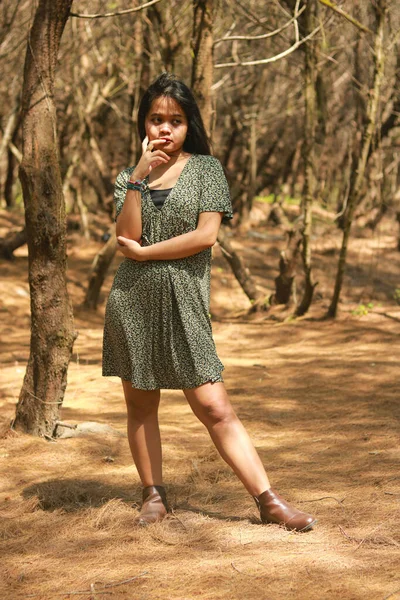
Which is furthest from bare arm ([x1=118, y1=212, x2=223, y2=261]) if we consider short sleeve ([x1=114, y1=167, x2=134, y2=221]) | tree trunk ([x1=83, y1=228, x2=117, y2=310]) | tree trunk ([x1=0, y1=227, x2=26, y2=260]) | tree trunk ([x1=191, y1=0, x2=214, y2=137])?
tree trunk ([x1=0, y1=227, x2=26, y2=260])

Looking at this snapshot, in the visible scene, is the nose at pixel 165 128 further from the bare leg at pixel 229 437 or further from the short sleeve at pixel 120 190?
the bare leg at pixel 229 437

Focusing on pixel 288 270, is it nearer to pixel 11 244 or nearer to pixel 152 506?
pixel 11 244

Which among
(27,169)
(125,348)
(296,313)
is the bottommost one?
(296,313)

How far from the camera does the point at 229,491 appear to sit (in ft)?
13.7

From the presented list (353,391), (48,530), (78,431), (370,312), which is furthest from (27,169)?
(370,312)

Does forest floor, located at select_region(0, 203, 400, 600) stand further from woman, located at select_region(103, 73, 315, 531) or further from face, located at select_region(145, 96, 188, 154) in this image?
face, located at select_region(145, 96, 188, 154)

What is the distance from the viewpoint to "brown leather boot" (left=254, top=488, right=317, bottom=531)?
11.1 ft

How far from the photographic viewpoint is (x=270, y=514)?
343 centimetres

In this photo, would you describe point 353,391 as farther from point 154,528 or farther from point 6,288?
point 6,288

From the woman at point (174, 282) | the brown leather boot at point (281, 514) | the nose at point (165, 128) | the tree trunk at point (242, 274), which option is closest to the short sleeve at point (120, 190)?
the woman at point (174, 282)

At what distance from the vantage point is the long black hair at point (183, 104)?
3516 millimetres

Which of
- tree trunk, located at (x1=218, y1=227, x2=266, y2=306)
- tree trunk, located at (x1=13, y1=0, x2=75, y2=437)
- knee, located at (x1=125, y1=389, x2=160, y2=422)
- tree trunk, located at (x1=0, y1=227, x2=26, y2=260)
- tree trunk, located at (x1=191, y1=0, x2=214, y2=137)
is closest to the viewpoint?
knee, located at (x1=125, y1=389, x2=160, y2=422)

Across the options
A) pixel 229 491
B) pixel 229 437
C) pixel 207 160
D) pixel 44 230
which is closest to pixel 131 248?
pixel 207 160

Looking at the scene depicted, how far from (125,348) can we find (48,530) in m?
0.92
